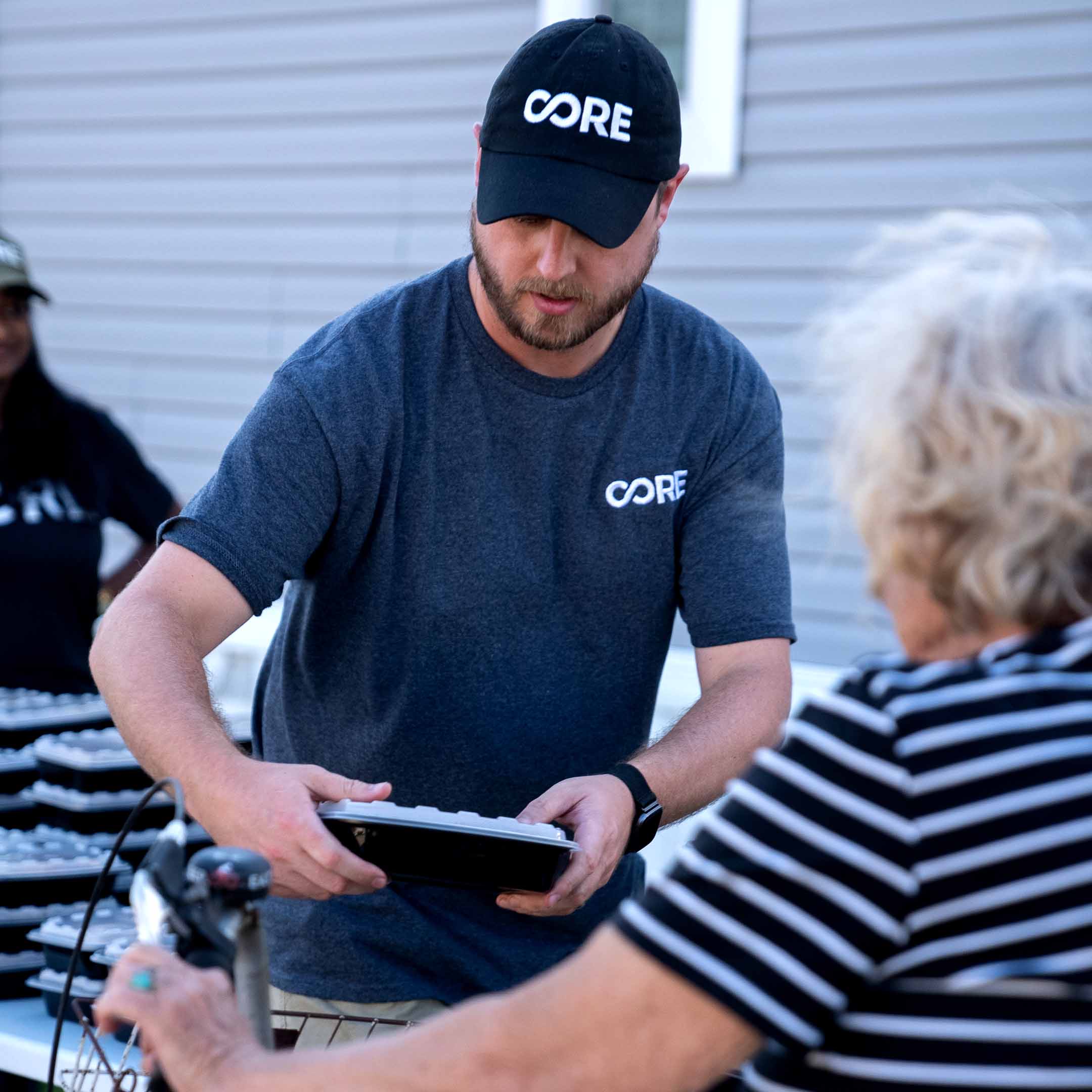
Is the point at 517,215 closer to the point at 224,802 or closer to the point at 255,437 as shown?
the point at 255,437

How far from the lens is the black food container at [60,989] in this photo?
2.51 m

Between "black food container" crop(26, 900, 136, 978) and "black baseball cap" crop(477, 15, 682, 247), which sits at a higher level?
"black baseball cap" crop(477, 15, 682, 247)

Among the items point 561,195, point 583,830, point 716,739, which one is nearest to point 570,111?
point 561,195

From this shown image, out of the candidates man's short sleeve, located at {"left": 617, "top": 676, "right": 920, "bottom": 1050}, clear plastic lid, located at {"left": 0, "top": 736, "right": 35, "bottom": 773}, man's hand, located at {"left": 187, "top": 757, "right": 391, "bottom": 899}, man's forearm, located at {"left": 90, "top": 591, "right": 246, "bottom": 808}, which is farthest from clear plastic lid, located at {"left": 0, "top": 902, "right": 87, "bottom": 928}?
man's short sleeve, located at {"left": 617, "top": 676, "right": 920, "bottom": 1050}

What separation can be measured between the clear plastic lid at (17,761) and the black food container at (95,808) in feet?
0.27

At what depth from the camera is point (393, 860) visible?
1.86 m

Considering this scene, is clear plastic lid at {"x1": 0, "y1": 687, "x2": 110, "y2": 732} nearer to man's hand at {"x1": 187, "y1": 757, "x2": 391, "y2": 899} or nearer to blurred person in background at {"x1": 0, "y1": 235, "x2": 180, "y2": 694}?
blurred person in background at {"x1": 0, "y1": 235, "x2": 180, "y2": 694}

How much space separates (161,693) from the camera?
201cm

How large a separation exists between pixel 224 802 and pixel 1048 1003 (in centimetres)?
108

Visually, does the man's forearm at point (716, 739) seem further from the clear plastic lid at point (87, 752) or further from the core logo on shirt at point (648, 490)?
the clear plastic lid at point (87, 752)

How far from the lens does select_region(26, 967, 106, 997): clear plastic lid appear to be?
8.23ft

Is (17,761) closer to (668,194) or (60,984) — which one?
(60,984)

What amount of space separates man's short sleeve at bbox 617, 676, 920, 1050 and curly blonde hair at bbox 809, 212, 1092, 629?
0.57 ft

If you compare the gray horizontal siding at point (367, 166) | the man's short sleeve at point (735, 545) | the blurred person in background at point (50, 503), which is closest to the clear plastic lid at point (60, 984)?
the man's short sleeve at point (735, 545)
